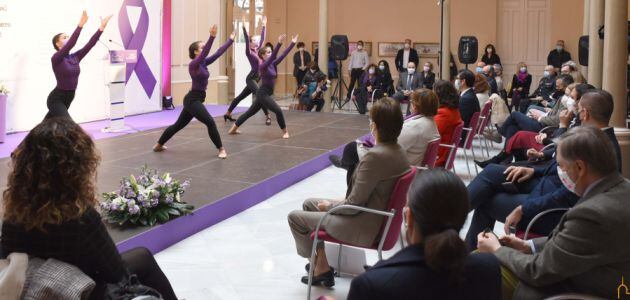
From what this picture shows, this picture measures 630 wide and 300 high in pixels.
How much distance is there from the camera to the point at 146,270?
9.75 feet

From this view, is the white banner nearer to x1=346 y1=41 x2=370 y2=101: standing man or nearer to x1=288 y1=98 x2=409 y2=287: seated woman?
x1=346 y1=41 x2=370 y2=101: standing man

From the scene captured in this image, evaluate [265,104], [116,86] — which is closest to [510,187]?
[265,104]

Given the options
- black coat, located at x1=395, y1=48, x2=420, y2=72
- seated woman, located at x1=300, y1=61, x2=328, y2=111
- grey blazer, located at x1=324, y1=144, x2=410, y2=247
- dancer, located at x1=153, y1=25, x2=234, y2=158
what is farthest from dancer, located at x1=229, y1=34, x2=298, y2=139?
black coat, located at x1=395, y1=48, x2=420, y2=72

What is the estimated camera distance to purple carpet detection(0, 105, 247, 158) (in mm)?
8892

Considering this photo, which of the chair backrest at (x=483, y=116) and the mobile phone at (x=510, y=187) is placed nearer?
the mobile phone at (x=510, y=187)

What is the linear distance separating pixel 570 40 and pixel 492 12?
189 cm

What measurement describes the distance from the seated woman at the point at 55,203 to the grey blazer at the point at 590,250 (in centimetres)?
157

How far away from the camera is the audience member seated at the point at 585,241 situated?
7.94ft

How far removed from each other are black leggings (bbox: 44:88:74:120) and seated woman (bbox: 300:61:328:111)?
6452 millimetres

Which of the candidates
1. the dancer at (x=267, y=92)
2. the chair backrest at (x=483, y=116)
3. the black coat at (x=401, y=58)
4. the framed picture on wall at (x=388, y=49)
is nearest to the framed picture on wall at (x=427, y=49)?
the framed picture on wall at (x=388, y=49)

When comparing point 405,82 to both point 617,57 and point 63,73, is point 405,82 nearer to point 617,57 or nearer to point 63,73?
point 617,57

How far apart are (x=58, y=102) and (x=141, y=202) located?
11.3 ft

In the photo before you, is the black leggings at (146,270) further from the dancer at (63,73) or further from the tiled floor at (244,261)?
the dancer at (63,73)

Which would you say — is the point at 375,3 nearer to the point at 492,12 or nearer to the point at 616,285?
the point at 492,12
